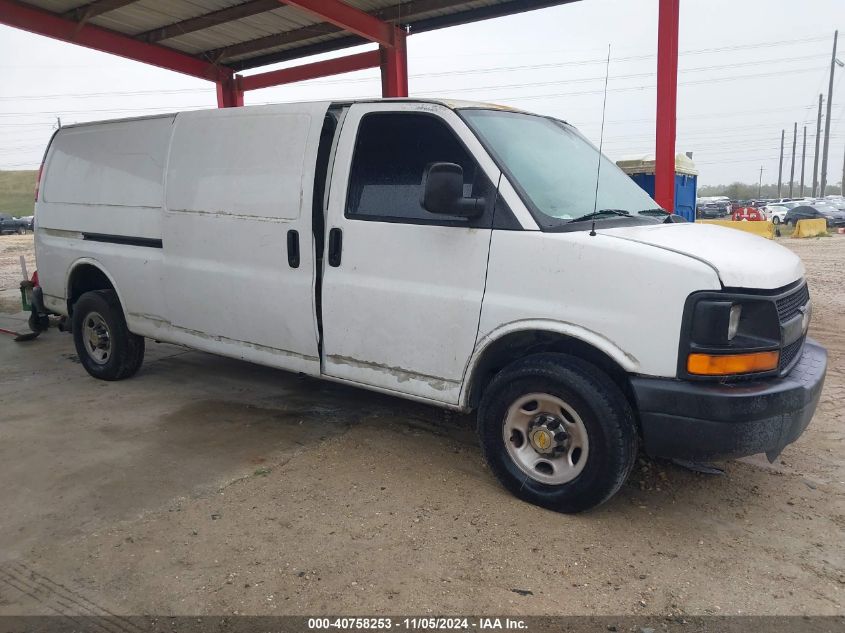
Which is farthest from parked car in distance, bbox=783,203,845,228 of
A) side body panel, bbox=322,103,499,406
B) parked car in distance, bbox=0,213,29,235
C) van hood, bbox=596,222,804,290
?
parked car in distance, bbox=0,213,29,235

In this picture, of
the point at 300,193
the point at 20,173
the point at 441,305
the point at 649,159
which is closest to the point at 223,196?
the point at 300,193

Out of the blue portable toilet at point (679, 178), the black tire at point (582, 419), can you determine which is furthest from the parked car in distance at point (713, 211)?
the black tire at point (582, 419)

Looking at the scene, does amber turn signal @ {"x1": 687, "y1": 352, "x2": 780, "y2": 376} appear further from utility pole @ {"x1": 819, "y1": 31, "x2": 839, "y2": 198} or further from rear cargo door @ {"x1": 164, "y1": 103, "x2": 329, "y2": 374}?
utility pole @ {"x1": 819, "y1": 31, "x2": 839, "y2": 198}

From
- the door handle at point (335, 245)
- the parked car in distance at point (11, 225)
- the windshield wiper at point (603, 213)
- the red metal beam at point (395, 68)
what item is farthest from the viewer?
the parked car in distance at point (11, 225)

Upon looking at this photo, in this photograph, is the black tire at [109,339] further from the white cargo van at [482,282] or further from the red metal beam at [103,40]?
the red metal beam at [103,40]

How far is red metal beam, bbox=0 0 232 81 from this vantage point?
934 centimetres

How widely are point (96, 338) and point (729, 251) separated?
5.19 m

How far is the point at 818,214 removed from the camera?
2959 cm

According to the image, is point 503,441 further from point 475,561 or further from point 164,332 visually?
point 164,332

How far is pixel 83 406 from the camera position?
525cm

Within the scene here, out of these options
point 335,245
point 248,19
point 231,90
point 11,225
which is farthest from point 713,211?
point 335,245

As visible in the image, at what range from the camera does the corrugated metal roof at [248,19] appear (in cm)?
922

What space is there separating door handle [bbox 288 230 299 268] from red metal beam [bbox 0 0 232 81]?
7.89 meters

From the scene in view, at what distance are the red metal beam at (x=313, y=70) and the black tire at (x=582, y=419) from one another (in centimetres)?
829
